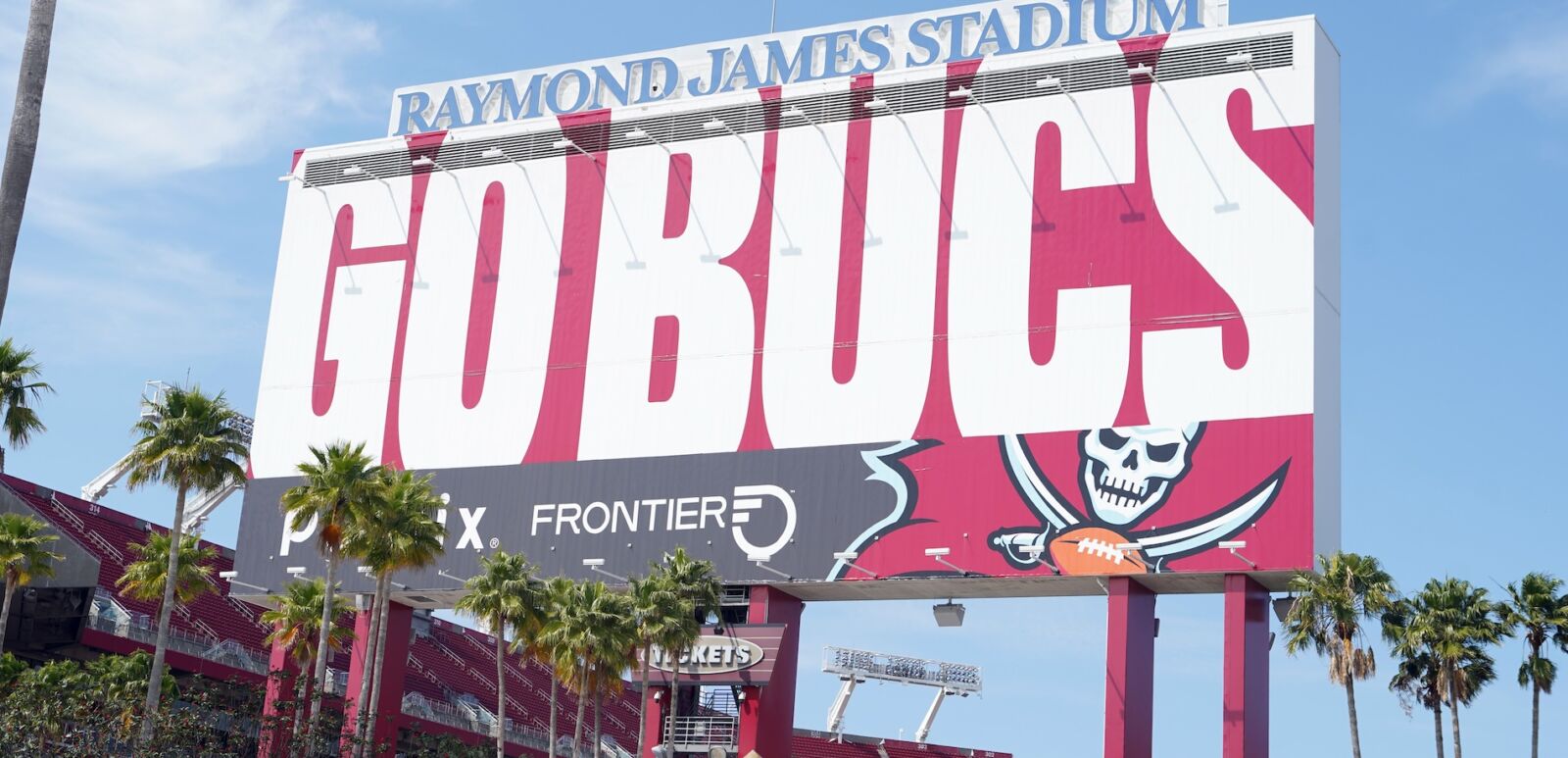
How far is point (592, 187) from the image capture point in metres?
66.7

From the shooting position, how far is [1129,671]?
177 ft

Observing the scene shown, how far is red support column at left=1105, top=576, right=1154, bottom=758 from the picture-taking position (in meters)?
53.5

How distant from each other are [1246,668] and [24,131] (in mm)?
39345

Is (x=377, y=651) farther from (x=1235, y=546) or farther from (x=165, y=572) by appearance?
(x=1235, y=546)

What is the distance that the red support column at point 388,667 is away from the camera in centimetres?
6519

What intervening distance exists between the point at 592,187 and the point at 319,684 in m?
22.3

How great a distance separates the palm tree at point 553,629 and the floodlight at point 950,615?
1163 cm

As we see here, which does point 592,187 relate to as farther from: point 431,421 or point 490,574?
point 490,574

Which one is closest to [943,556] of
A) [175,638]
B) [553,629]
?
[553,629]

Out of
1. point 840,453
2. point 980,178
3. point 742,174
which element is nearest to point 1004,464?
point 840,453

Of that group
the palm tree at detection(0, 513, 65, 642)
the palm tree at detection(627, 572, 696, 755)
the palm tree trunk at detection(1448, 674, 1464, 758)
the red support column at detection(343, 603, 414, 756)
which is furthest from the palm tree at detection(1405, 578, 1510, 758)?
the palm tree at detection(0, 513, 65, 642)

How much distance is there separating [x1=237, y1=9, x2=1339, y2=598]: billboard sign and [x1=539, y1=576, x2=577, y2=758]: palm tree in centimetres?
491

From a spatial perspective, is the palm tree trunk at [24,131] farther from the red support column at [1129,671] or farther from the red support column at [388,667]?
the red support column at [388,667]

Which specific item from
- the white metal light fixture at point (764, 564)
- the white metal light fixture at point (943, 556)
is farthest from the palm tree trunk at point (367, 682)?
the white metal light fixture at point (943, 556)
